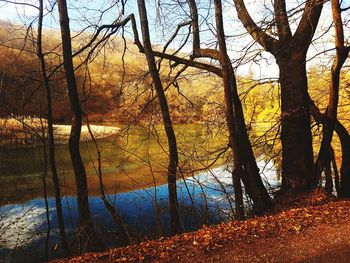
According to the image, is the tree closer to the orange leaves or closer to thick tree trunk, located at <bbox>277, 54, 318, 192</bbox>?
thick tree trunk, located at <bbox>277, 54, 318, 192</bbox>

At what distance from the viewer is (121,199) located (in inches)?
568

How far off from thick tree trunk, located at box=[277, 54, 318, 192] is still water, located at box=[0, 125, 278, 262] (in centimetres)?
157

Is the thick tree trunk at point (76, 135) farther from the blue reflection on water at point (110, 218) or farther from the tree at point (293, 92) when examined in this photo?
the tree at point (293, 92)

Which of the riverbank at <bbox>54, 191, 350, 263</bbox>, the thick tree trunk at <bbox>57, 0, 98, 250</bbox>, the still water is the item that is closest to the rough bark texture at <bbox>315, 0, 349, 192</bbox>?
the still water

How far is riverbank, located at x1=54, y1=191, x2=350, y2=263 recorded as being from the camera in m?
4.05

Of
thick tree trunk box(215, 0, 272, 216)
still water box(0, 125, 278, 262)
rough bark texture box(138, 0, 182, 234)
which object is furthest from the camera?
still water box(0, 125, 278, 262)

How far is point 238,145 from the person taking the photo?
306 inches

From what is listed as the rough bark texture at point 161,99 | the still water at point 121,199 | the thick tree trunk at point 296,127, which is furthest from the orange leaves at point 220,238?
the rough bark texture at point 161,99

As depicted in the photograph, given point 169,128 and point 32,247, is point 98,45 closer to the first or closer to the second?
point 169,128

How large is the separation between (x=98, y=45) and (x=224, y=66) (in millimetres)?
3699

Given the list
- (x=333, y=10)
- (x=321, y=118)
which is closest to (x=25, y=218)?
(x=321, y=118)

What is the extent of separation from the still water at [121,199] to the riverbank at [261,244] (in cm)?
286

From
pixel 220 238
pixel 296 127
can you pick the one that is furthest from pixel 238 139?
pixel 220 238

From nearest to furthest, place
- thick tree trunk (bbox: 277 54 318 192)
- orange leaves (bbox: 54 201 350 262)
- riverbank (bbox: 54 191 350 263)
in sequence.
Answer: riverbank (bbox: 54 191 350 263) < orange leaves (bbox: 54 201 350 262) < thick tree trunk (bbox: 277 54 318 192)
